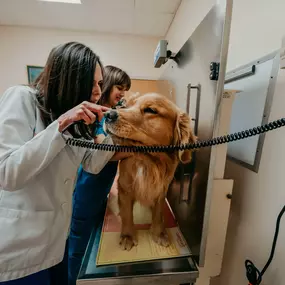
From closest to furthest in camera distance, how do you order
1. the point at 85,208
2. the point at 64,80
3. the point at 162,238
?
1. the point at 64,80
2. the point at 162,238
3. the point at 85,208

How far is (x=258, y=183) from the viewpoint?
79cm

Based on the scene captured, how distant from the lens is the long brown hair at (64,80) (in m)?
0.75

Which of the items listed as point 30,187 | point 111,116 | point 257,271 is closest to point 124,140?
point 111,116

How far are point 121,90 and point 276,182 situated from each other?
1.14 metres

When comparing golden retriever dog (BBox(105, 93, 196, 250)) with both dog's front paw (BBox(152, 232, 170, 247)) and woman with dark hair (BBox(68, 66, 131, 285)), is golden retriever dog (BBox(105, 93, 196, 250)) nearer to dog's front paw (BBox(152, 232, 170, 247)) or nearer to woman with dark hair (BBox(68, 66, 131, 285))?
dog's front paw (BBox(152, 232, 170, 247))

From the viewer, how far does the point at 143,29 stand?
3.14 metres

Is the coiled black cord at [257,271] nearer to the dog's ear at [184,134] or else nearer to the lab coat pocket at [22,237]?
the dog's ear at [184,134]

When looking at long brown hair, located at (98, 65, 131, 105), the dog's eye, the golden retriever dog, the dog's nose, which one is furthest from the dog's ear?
long brown hair, located at (98, 65, 131, 105)

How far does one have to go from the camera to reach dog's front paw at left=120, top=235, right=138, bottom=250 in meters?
0.81

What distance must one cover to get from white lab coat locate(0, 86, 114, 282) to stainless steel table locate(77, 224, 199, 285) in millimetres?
182

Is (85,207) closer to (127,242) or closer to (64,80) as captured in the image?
(127,242)

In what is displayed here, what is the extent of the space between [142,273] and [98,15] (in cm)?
319

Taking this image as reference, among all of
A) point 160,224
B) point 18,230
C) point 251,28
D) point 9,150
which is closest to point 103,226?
point 160,224

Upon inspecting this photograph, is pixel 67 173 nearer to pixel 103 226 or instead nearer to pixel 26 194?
pixel 26 194
